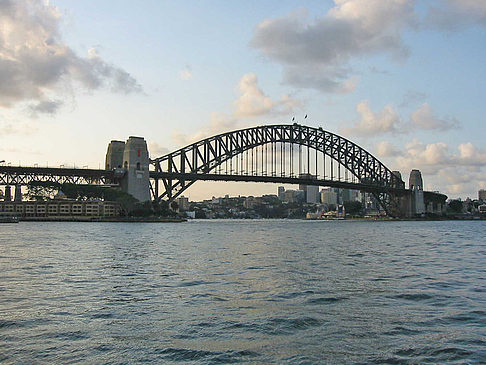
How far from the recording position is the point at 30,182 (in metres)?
96.2

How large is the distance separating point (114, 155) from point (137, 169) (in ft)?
54.2

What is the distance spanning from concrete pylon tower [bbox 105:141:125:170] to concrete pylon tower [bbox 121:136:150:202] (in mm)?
14148

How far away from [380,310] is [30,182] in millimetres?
94537

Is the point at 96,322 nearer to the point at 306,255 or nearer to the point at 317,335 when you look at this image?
the point at 317,335

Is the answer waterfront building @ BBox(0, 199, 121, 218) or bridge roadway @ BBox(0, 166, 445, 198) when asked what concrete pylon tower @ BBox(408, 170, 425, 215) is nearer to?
bridge roadway @ BBox(0, 166, 445, 198)

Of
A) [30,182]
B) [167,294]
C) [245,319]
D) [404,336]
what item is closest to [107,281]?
[167,294]

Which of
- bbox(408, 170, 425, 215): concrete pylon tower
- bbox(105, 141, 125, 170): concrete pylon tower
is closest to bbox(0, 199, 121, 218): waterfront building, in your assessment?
bbox(105, 141, 125, 170): concrete pylon tower

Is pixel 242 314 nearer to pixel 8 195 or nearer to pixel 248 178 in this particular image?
→ pixel 248 178

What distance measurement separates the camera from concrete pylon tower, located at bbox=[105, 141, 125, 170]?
111 m

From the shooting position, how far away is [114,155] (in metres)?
111

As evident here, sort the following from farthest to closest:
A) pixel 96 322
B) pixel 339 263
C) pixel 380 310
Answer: pixel 339 263 < pixel 380 310 < pixel 96 322

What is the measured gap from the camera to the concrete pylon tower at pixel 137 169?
95.5 m

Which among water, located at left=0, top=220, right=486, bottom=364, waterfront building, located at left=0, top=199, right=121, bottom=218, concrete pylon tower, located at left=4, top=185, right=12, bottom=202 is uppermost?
concrete pylon tower, located at left=4, top=185, right=12, bottom=202

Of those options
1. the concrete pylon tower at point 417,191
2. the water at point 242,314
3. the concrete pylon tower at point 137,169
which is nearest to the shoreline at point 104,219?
the concrete pylon tower at point 137,169
